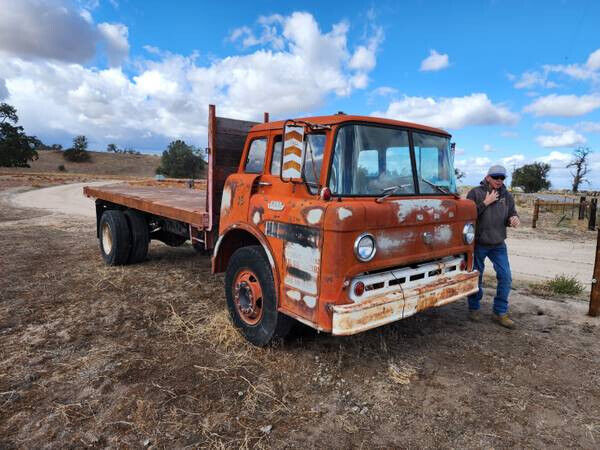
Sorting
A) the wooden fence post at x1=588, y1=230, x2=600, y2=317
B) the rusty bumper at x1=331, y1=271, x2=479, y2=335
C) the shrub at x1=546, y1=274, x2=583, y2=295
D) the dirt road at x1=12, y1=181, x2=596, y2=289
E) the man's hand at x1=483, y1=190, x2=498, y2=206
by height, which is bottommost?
the dirt road at x1=12, y1=181, x2=596, y2=289

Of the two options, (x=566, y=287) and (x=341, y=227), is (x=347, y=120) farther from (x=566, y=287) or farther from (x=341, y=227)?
(x=566, y=287)

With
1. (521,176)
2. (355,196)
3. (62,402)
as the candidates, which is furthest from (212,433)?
(521,176)

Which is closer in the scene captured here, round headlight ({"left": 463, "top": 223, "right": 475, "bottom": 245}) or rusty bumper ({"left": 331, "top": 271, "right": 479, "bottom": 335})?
rusty bumper ({"left": 331, "top": 271, "right": 479, "bottom": 335})

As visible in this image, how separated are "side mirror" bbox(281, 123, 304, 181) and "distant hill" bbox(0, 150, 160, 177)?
73293mm

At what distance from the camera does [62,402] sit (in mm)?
3051

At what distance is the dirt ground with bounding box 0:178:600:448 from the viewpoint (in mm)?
2748

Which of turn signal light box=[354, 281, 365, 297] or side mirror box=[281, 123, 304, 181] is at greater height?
side mirror box=[281, 123, 304, 181]

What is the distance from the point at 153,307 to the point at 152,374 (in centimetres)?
178

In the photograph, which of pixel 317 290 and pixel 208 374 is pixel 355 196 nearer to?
pixel 317 290

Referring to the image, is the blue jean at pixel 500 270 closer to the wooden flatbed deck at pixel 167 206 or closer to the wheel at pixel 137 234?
the wooden flatbed deck at pixel 167 206

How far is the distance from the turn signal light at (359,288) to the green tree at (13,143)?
218 ft

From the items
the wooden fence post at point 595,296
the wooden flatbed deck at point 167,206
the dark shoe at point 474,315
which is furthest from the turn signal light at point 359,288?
the wooden fence post at point 595,296

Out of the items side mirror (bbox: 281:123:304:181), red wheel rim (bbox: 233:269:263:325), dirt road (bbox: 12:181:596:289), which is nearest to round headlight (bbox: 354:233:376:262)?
side mirror (bbox: 281:123:304:181)

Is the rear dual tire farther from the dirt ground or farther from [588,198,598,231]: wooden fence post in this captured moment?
[588,198,598,231]: wooden fence post
